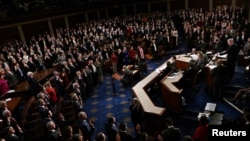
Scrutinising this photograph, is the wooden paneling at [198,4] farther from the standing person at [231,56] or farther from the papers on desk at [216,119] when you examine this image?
the papers on desk at [216,119]

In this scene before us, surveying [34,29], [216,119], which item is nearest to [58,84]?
[216,119]

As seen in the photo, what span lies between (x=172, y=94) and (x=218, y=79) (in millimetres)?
1597

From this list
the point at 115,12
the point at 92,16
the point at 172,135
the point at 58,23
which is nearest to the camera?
the point at 172,135

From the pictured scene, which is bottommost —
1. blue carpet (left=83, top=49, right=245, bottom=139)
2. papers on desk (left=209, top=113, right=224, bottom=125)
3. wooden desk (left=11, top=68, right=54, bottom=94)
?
blue carpet (left=83, top=49, right=245, bottom=139)

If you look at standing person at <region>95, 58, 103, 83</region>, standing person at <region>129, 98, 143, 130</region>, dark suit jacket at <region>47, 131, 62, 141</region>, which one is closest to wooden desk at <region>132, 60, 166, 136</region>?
standing person at <region>129, 98, 143, 130</region>

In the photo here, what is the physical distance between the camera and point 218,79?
27.0 feet

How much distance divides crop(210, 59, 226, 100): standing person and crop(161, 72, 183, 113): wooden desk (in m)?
1.22

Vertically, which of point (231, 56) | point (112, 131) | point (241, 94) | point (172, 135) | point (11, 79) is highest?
point (231, 56)

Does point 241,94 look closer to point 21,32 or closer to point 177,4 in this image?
point 21,32

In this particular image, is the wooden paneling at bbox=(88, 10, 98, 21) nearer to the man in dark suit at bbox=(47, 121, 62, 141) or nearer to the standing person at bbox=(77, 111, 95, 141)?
the standing person at bbox=(77, 111, 95, 141)

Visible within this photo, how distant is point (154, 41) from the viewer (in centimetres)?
1502

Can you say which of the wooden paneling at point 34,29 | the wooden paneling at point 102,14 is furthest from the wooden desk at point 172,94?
the wooden paneling at point 102,14

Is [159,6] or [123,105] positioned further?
[159,6]

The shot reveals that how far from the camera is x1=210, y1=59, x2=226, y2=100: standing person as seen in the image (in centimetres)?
805
